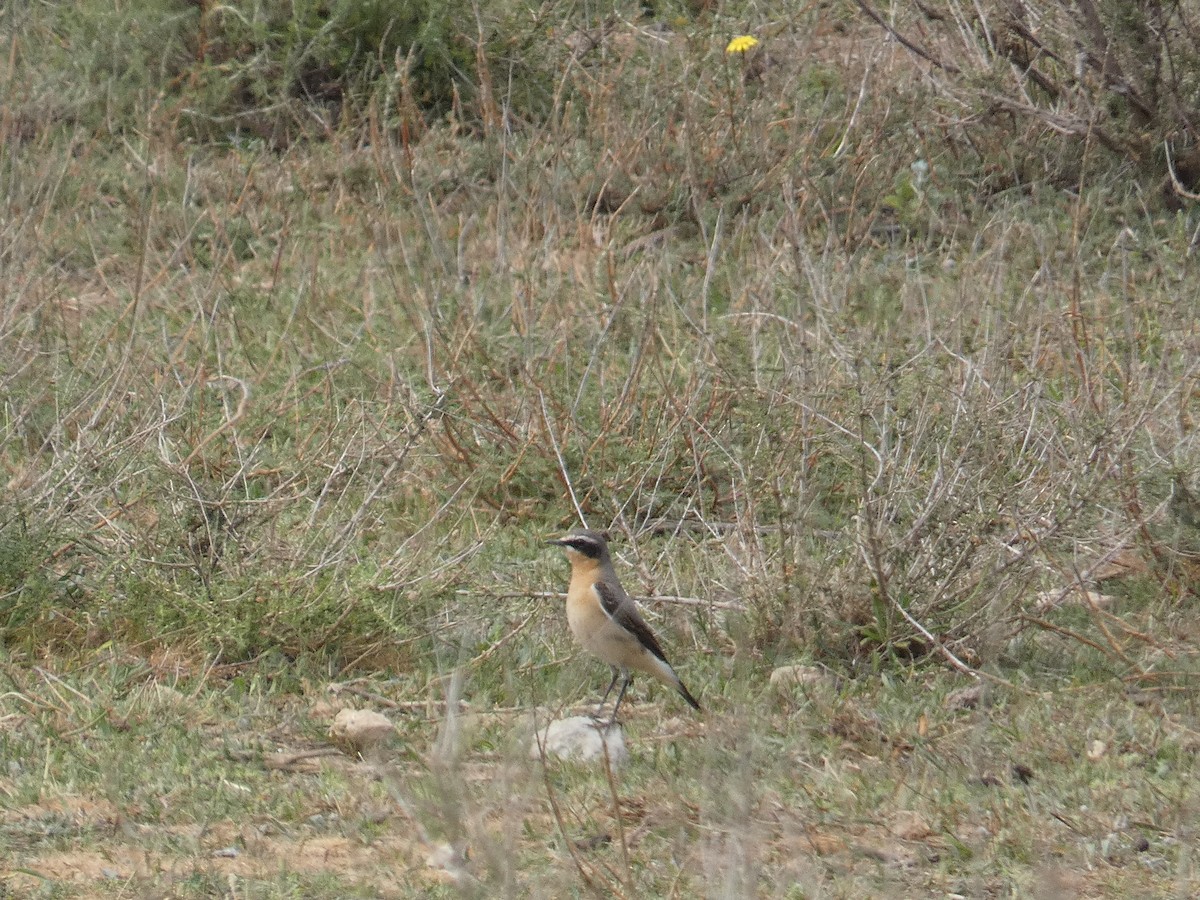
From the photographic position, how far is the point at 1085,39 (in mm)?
8547

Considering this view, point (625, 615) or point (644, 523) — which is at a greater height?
point (625, 615)

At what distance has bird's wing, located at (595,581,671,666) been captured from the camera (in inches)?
200

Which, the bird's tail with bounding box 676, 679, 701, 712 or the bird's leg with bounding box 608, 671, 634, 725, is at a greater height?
the bird's tail with bounding box 676, 679, 701, 712

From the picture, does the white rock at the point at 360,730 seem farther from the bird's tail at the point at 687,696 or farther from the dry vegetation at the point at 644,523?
the bird's tail at the point at 687,696

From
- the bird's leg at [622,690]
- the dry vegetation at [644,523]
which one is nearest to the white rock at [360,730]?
the dry vegetation at [644,523]

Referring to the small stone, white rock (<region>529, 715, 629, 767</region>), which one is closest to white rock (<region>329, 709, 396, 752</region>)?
white rock (<region>529, 715, 629, 767</region>)

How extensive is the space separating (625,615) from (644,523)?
1.28 m

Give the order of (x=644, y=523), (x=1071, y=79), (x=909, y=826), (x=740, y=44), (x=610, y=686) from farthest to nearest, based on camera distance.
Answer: (x=740, y=44)
(x=1071, y=79)
(x=644, y=523)
(x=610, y=686)
(x=909, y=826)

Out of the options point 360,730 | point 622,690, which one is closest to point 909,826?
point 622,690

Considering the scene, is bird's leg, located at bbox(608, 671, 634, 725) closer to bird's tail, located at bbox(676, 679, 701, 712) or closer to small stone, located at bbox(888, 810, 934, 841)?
bird's tail, located at bbox(676, 679, 701, 712)

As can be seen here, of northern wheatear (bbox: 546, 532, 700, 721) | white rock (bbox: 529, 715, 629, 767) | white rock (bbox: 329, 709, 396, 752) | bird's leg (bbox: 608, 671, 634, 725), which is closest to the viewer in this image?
white rock (bbox: 529, 715, 629, 767)

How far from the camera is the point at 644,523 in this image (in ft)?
20.9

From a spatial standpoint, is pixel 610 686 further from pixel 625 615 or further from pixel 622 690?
pixel 625 615

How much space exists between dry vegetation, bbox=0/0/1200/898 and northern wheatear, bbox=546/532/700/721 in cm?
20
